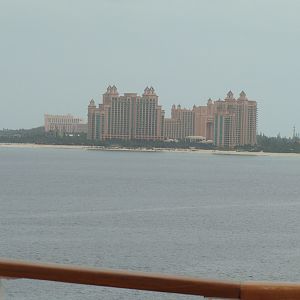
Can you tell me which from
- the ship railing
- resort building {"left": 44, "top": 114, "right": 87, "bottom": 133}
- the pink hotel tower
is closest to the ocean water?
the ship railing

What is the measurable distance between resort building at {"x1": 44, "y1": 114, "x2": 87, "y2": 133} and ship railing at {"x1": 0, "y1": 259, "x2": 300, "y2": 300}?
151 meters

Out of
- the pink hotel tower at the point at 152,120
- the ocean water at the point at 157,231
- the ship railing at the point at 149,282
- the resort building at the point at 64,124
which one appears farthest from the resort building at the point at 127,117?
the ship railing at the point at 149,282

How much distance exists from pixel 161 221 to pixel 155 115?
108m

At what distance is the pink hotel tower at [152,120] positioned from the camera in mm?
134125

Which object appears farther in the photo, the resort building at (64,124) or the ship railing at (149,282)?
the resort building at (64,124)

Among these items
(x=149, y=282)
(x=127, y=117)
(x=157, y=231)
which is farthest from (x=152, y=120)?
(x=149, y=282)

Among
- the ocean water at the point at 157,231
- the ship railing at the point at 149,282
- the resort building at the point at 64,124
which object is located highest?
the resort building at the point at 64,124

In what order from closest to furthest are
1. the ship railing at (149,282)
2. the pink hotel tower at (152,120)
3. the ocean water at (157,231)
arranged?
the ship railing at (149,282) < the ocean water at (157,231) < the pink hotel tower at (152,120)

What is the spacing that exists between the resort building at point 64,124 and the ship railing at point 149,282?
151183 millimetres

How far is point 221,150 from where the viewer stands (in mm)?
139750

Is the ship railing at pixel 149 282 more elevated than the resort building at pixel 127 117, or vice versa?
the resort building at pixel 127 117

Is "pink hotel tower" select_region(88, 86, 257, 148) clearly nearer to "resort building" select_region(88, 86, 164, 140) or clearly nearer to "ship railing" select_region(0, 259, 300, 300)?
"resort building" select_region(88, 86, 164, 140)

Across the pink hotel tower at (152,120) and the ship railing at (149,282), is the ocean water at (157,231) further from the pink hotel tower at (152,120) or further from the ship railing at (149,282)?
the pink hotel tower at (152,120)

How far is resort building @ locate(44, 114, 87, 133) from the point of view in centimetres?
15525
